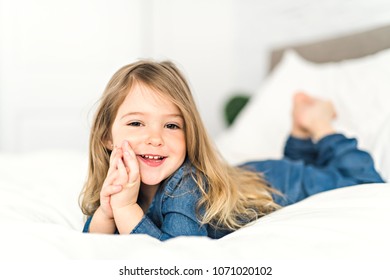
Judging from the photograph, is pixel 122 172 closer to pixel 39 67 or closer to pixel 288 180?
pixel 288 180

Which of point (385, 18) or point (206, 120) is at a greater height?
point (385, 18)

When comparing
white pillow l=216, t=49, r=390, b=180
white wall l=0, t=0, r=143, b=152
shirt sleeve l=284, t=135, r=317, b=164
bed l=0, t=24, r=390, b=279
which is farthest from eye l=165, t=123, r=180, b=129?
white wall l=0, t=0, r=143, b=152

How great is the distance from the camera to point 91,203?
936mm

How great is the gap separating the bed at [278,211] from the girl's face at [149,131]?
0.62ft

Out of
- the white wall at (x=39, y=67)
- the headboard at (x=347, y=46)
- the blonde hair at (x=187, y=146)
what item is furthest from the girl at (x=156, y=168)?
the white wall at (x=39, y=67)

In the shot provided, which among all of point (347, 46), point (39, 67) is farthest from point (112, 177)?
point (39, 67)

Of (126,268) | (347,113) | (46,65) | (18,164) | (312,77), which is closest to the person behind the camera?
(126,268)

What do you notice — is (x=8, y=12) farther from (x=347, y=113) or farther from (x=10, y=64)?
(x=347, y=113)

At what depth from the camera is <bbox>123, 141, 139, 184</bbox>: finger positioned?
82cm

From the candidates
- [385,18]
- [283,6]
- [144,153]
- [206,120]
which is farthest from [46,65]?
[144,153]

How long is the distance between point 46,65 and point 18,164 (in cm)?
183

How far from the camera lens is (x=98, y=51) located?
10.3ft

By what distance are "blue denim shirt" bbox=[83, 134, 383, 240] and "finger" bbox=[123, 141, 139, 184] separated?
76 millimetres

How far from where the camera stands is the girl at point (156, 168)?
0.83 meters
